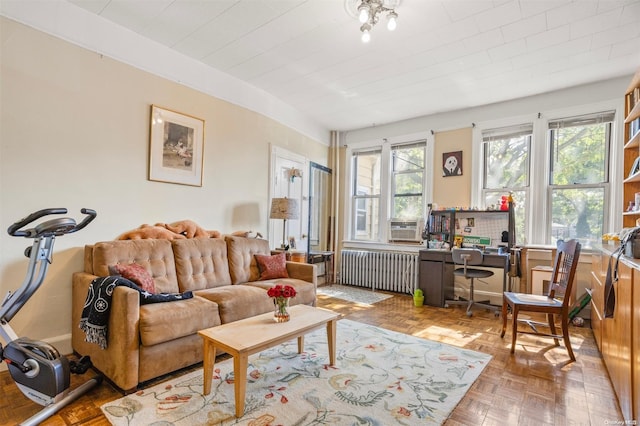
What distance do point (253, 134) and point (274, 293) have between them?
8.62 feet

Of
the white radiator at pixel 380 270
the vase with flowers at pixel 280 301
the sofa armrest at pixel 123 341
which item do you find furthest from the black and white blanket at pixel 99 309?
the white radiator at pixel 380 270

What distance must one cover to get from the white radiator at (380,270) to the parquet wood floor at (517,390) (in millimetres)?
1513

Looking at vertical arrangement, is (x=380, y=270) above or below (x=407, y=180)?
below

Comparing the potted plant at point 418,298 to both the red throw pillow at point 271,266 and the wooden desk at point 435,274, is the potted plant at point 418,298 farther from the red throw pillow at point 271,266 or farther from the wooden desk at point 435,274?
the red throw pillow at point 271,266

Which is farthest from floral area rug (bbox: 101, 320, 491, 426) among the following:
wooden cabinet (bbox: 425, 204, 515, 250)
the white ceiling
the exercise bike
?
the white ceiling

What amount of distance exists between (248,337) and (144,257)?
1.42 m

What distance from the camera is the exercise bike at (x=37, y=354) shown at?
1.74 meters

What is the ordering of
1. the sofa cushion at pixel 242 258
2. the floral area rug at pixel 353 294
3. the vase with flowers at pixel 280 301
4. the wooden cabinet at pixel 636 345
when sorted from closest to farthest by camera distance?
the wooden cabinet at pixel 636 345
the vase with flowers at pixel 280 301
the sofa cushion at pixel 242 258
the floral area rug at pixel 353 294

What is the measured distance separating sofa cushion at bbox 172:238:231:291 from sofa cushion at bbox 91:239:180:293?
0.07 m

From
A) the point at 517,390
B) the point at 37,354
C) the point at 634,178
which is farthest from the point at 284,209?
the point at 634,178

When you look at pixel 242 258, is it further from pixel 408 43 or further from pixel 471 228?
pixel 471 228

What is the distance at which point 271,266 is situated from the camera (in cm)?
361

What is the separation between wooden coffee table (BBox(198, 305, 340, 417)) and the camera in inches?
69.1

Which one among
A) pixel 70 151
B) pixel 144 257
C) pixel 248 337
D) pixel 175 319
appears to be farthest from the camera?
pixel 144 257
